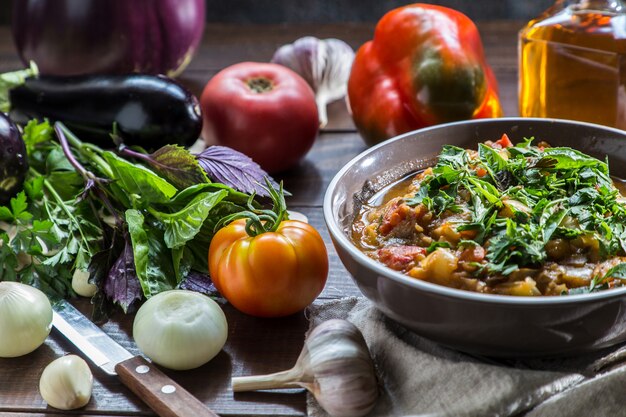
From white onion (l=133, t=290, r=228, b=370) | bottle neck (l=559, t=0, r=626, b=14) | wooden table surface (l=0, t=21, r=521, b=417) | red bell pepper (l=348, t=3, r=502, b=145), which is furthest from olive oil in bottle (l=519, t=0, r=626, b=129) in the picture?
white onion (l=133, t=290, r=228, b=370)

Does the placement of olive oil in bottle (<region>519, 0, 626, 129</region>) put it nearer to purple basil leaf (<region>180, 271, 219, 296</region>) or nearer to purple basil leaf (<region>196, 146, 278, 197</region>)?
purple basil leaf (<region>196, 146, 278, 197</region>)

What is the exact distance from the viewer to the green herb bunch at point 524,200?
158 cm

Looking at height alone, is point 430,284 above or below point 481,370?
above

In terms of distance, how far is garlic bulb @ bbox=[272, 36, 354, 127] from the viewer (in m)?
3.04

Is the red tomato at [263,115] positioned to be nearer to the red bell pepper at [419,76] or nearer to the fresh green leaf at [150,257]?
the red bell pepper at [419,76]

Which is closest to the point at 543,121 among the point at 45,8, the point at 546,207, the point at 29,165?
the point at 546,207

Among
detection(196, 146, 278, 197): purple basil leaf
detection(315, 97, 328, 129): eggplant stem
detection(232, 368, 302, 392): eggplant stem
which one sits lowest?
detection(315, 97, 328, 129): eggplant stem

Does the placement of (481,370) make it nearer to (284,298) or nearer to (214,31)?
(284,298)

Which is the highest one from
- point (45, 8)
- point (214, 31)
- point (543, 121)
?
point (45, 8)

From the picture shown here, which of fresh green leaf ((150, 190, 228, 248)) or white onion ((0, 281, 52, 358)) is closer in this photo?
white onion ((0, 281, 52, 358))

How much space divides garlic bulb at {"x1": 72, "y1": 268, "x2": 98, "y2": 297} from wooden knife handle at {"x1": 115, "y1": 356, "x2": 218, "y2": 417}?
1.18 feet

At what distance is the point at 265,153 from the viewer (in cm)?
254

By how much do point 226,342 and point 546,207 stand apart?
28.3 inches

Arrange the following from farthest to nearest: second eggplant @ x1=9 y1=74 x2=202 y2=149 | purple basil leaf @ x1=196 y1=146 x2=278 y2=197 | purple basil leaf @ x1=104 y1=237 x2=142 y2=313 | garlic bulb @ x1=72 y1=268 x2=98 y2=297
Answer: second eggplant @ x1=9 y1=74 x2=202 y2=149 < purple basil leaf @ x1=196 y1=146 x2=278 y2=197 < garlic bulb @ x1=72 y1=268 x2=98 y2=297 < purple basil leaf @ x1=104 y1=237 x2=142 y2=313
